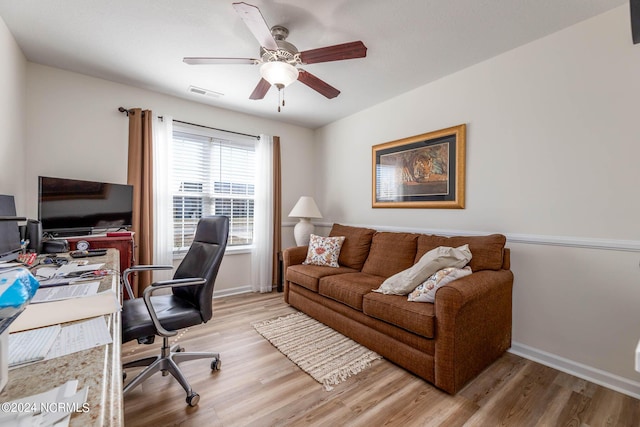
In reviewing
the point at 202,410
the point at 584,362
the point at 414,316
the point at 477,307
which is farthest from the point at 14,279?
the point at 584,362

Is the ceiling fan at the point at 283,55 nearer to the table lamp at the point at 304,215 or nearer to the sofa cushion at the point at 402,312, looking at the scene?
the sofa cushion at the point at 402,312

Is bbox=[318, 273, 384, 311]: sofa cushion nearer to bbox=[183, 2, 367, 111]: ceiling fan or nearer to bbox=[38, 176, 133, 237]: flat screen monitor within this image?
bbox=[183, 2, 367, 111]: ceiling fan

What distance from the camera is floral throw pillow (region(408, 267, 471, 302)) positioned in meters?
1.91

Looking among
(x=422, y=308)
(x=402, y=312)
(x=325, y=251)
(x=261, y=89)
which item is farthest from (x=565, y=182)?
(x=261, y=89)

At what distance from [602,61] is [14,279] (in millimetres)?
3094

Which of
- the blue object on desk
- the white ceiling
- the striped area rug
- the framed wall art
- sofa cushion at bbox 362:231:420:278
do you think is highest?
the white ceiling

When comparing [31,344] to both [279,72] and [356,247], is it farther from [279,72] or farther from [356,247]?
[356,247]

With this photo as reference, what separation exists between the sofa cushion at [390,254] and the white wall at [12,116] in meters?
3.13

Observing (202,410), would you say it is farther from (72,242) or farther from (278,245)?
(278,245)

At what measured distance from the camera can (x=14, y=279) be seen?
0.49 meters

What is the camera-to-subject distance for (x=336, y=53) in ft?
5.91

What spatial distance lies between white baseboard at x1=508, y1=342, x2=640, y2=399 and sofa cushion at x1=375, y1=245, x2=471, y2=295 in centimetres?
90

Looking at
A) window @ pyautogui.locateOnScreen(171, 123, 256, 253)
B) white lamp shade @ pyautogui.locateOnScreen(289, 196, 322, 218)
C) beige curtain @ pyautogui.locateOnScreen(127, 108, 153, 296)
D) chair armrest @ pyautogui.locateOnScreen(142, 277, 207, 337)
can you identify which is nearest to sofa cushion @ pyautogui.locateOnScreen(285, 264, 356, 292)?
white lamp shade @ pyautogui.locateOnScreen(289, 196, 322, 218)

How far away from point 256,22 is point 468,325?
2272 millimetres
